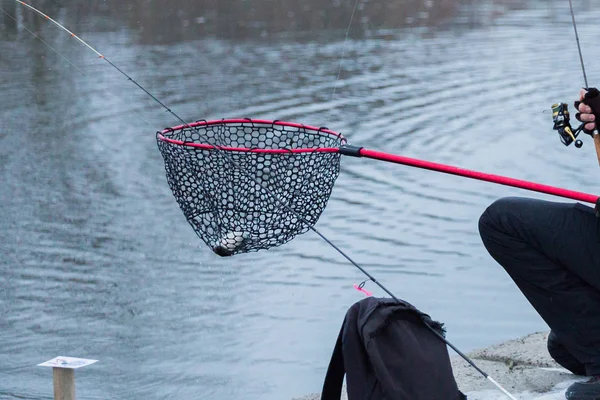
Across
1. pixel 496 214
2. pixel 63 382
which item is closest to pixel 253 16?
pixel 496 214

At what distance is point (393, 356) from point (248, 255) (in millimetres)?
2713

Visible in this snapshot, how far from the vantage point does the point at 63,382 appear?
8.40 ft

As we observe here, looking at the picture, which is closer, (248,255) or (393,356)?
(393,356)

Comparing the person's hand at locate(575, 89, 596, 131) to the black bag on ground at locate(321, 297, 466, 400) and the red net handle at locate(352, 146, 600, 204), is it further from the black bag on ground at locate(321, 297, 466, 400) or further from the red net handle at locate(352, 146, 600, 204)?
the black bag on ground at locate(321, 297, 466, 400)

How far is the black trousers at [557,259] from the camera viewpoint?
2477 mm

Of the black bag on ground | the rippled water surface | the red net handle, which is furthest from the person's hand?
the rippled water surface

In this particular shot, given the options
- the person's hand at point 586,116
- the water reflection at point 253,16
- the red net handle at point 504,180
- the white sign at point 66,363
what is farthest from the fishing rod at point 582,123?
the water reflection at point 253,16

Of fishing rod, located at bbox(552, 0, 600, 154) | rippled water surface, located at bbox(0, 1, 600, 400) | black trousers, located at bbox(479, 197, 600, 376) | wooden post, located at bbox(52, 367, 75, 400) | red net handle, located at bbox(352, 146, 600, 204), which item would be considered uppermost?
fishing rod, located at bbox(552, 0, 600, 154)

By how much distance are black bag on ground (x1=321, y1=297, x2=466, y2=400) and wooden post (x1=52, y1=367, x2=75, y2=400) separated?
774 millimetres

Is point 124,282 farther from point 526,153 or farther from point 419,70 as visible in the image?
point 419,70

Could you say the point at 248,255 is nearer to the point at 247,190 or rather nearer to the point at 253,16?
the point at 247,190

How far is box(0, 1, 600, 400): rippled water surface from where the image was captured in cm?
396

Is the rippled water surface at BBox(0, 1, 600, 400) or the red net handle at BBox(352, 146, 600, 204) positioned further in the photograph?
the rippled water surface at BBox(0, 1, 600, 400)

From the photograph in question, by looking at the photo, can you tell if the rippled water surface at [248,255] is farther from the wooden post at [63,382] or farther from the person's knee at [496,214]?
the person's knee at [496,214]
